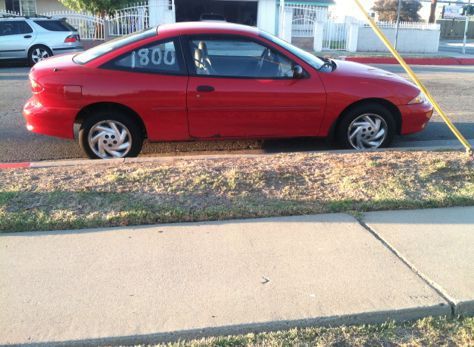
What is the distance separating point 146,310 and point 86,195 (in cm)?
180

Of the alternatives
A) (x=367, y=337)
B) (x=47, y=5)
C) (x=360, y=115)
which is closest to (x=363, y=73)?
(x=360, y=115)

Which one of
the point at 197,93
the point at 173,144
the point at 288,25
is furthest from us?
the point at 288,25

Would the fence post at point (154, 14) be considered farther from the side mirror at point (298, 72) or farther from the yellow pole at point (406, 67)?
the yellow pole at point (406, 67)

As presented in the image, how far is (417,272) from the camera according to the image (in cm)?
349

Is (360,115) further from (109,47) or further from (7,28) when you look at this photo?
(7,28)

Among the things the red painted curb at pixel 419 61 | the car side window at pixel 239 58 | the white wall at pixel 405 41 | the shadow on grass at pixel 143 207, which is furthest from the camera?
the white wall at pixel 405 41

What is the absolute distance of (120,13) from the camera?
2188cm

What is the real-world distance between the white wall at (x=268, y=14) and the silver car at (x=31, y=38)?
1438 centimetres

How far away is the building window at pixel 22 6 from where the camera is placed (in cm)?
2684

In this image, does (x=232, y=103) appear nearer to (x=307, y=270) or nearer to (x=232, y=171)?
(x=232, y=171)

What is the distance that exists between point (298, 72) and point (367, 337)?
365 centimetres

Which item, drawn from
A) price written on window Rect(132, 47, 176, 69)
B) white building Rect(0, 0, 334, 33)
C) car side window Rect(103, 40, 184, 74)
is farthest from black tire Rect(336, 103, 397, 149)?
white building Rect(0, 0, 334, 33)

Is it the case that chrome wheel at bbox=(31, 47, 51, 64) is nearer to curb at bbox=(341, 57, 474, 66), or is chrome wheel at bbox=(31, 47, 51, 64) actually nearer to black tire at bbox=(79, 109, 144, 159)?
curb at bbox=(341, 57, 474, 66)

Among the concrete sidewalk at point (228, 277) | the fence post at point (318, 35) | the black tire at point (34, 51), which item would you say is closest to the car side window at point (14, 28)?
the black tire at point (34, 51)
